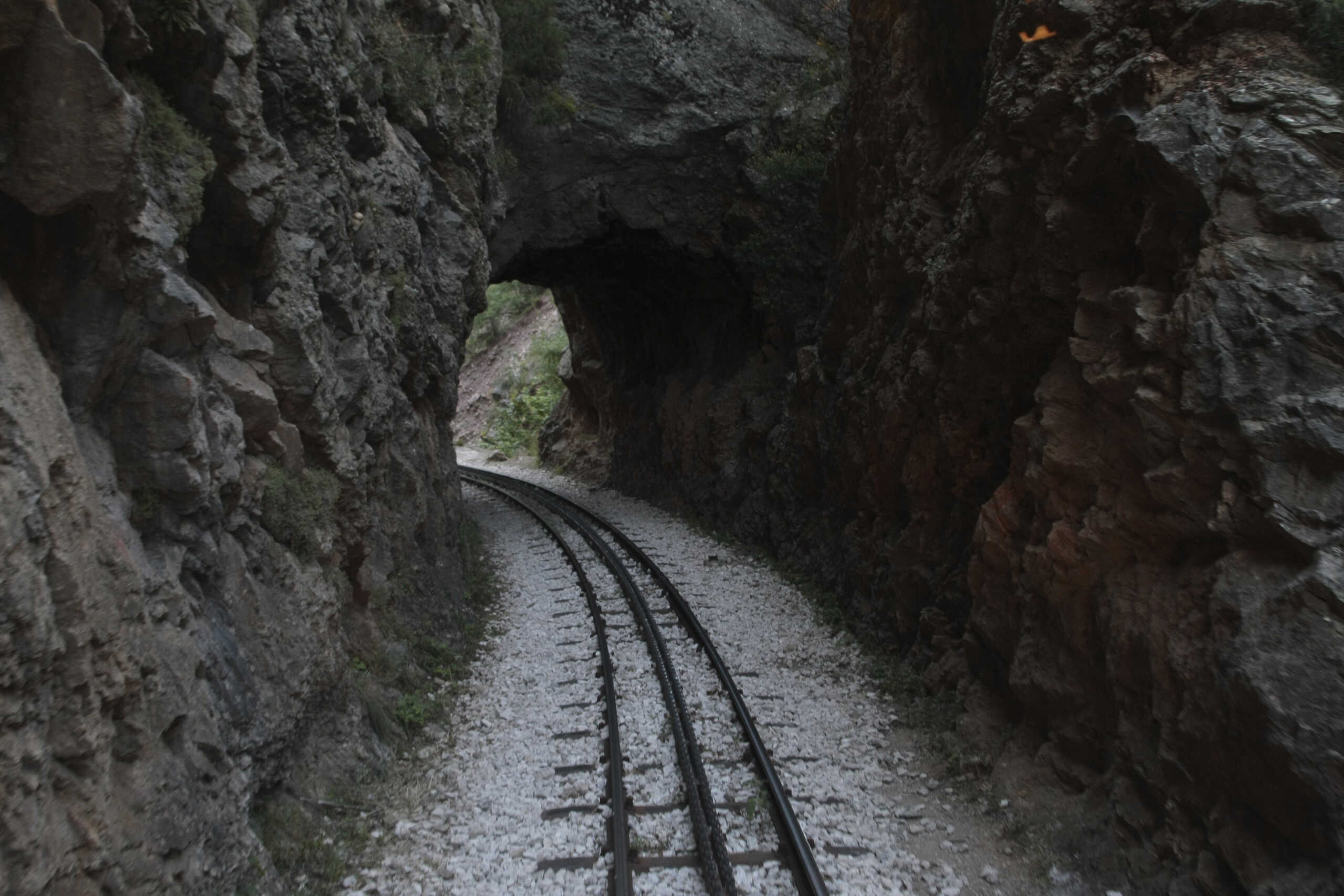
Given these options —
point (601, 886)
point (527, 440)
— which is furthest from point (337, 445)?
point (527, 440)

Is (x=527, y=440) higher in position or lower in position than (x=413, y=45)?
lower

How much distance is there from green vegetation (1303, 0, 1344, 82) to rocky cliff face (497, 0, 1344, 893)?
0.31ft

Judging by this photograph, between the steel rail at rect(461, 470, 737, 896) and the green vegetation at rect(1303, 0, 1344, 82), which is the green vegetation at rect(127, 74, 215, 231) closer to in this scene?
the steel rail at rect(461, 470, 737, 896)

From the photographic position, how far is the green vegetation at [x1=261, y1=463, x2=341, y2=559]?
7.62 metres

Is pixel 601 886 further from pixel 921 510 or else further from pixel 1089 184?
pixel 1089 184

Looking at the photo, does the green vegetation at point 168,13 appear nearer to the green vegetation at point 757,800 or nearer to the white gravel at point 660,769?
the white gravel at point 660,769

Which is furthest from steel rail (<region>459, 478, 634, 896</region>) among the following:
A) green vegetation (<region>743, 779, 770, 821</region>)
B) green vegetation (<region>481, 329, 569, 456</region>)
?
green vegetation (<region>481, 329, 569, 456</region>)

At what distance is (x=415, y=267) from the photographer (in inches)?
531

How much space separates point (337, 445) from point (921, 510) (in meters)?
6.92

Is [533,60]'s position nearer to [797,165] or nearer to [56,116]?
[797,165]

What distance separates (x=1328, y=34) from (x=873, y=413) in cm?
635

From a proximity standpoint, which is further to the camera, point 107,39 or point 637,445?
point 637,445

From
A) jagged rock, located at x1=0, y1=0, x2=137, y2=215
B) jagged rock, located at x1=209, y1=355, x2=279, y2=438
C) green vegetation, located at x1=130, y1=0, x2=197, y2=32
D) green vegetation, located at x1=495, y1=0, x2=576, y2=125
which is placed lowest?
jagged rock, located at x1=209, y1=355, x2=279, y2=438

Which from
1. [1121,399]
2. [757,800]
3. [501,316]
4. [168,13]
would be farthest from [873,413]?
[501,316]
